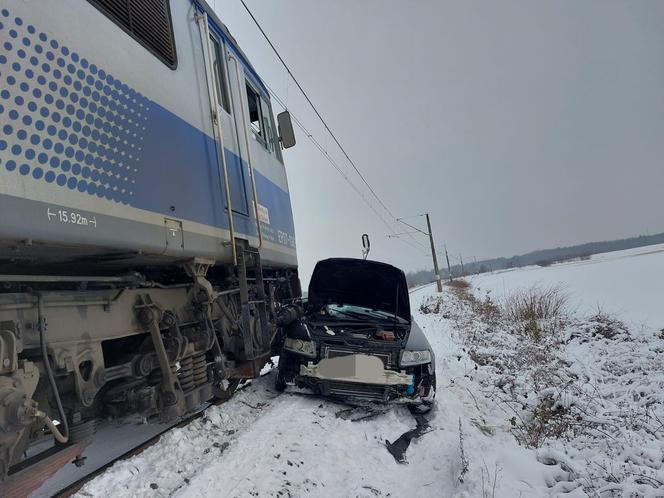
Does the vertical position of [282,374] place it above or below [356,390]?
above

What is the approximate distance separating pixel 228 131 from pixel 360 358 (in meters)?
3.01

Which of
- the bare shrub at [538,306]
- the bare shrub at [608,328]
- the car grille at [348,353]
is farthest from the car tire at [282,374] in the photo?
the bare shrub at [538,306]

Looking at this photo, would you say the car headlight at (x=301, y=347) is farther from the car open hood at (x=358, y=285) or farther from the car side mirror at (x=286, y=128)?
the car side mirror at (x=286, y=128)

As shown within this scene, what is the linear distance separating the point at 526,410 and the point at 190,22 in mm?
5515

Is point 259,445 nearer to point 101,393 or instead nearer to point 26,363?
point 101,393

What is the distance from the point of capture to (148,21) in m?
3.29

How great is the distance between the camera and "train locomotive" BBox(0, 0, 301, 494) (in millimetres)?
2066

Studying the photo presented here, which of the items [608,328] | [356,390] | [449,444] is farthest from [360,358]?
[608,328]

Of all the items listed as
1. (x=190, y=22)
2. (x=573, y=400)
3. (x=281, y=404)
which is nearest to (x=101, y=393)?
(x=281, y=404)

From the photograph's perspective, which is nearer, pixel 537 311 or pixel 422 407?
pixel 422 407

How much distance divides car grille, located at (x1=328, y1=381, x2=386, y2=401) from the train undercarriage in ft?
3.09

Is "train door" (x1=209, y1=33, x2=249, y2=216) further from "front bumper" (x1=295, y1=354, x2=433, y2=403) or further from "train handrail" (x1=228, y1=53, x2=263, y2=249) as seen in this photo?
"front bumper" (x1=295, y1=354, x2=433, y2=403)

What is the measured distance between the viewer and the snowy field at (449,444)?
303 centimetres

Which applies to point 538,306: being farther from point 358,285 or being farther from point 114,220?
point 114,220
